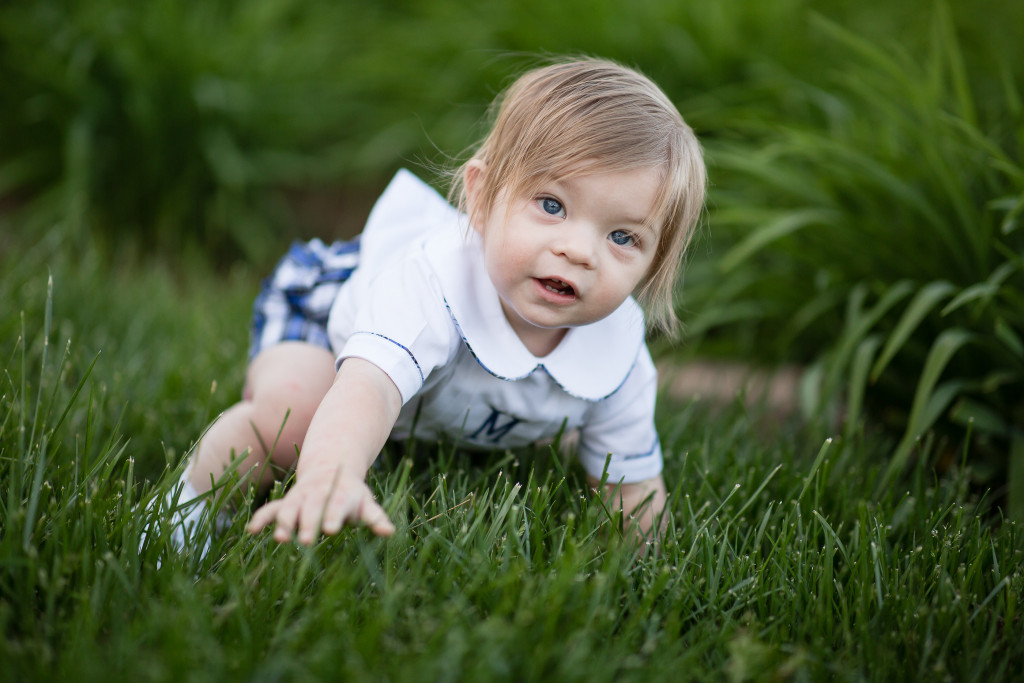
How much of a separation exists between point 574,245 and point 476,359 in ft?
0.90

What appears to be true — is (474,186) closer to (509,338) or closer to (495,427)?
(509,338)

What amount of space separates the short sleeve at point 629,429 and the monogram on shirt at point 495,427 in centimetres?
16

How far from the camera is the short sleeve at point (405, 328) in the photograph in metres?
Result: 1.33

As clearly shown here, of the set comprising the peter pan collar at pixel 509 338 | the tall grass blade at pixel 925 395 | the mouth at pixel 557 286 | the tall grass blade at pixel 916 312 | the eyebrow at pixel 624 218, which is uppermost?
the eyebrow at pixel 624 218

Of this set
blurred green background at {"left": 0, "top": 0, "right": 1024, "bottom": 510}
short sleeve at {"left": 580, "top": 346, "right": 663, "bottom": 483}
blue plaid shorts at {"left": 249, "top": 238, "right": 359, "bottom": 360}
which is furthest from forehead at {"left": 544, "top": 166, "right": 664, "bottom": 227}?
blurred green background at {"left": 0, "top": 0, "right": 1024, "bottom": 510}

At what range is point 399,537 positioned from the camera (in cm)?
124

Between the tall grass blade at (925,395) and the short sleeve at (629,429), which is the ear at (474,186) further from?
the tall grass blade at (925,395)

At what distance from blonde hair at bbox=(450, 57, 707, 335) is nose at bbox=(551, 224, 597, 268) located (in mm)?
86

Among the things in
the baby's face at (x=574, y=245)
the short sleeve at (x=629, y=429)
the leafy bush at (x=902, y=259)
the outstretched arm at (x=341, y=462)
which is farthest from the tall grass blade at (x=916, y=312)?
the outstretched arm at (x=341, y=462)

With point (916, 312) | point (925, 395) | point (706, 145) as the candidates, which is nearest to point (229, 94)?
point (706, 145)

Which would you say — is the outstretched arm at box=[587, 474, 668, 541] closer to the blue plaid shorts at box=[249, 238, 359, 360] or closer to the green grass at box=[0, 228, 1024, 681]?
the green grass at box=[0, 228, 1024, 681]

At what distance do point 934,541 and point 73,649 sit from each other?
1.36 meters

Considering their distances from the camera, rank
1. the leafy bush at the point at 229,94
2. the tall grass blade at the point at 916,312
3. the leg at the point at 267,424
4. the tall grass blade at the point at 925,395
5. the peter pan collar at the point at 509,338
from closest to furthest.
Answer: the peter pan collar at the point at 509,338, the leg at the point at 267,424, the tall grass blade at the point at 925,395, the tall grass blade at the point at 916,312, the leafy bush at the point at 229,94

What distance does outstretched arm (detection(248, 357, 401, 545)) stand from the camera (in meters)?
1.05
